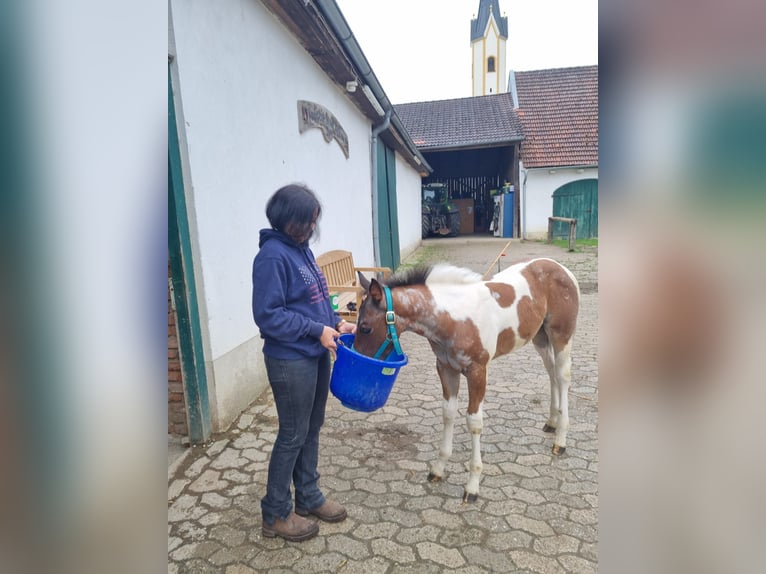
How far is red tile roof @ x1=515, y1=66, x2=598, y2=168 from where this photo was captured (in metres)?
16.7

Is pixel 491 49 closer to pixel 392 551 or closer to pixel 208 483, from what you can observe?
pixel 208 483

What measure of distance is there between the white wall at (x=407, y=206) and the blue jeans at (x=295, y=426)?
1047cm

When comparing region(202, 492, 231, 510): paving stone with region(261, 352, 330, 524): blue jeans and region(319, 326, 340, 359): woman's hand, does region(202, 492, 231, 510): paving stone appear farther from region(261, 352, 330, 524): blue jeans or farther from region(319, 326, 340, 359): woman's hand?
region(319, 326, 340, 359): woman's hand

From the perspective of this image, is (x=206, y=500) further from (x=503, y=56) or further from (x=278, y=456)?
(x=503, y=56)

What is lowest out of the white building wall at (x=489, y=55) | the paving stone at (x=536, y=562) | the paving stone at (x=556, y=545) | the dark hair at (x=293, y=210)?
the paving stone at (x=536, y=562)

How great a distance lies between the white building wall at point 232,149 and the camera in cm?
322

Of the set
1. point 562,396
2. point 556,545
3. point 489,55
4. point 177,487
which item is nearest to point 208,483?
point 177,487

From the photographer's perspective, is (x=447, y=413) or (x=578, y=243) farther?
(x=578, y=243)

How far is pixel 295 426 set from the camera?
7.24ft

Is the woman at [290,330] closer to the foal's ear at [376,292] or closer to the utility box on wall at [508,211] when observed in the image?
the foal's ear at [376,292]

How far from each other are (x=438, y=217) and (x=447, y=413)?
65.8 feet

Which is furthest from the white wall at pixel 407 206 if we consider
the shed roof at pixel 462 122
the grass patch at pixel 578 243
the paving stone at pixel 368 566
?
the paving stone at pixel 368 566

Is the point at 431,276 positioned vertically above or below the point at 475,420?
above
